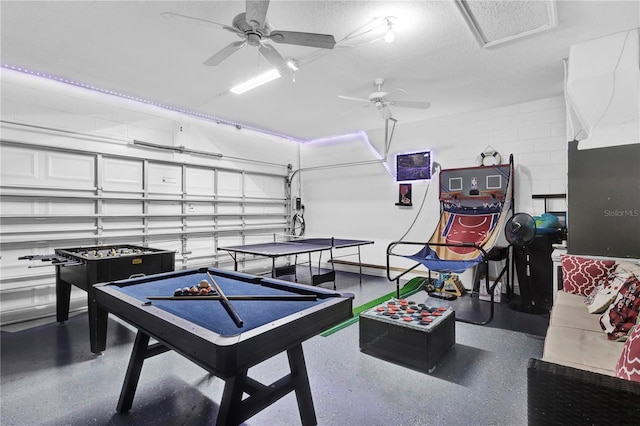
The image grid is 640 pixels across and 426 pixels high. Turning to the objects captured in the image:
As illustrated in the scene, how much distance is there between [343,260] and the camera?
653 cm

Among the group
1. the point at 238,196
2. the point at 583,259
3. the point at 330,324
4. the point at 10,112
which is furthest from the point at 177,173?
the point at 583,259

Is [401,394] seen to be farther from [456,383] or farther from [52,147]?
[52,147]

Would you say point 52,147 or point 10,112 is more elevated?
point 10,112

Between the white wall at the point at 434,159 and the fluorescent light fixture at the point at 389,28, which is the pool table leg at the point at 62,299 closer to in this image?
the fluorescent light fixture at the point at 389,28

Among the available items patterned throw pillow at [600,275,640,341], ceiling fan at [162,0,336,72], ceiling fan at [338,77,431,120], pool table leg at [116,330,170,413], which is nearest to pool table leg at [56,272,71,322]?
pool table leg at [116,330,170,413]

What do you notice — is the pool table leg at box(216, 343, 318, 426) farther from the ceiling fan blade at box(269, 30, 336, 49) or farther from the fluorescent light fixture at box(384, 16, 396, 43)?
the fluorescent light fixture at box(384, 16, 396, 43)

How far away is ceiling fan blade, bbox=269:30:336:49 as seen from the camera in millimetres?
2148

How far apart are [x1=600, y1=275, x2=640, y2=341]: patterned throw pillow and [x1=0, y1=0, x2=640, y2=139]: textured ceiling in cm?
212

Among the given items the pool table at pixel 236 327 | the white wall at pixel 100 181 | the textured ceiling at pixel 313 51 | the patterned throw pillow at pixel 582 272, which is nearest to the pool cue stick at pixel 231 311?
the pool table at pixel 236 327

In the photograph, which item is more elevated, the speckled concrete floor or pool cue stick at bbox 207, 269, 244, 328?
pool cue stick at bbox 207, 269, 244, 328

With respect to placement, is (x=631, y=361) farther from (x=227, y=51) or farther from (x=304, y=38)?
(x=227, y=51)

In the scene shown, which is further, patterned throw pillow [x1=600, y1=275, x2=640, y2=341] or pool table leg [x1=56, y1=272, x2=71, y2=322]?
pool table leg [x1=56, y1=272, x2=71, y2=322]

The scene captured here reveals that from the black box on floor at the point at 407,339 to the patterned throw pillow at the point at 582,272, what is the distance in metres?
1.13

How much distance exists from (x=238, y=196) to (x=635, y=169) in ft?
17.9
